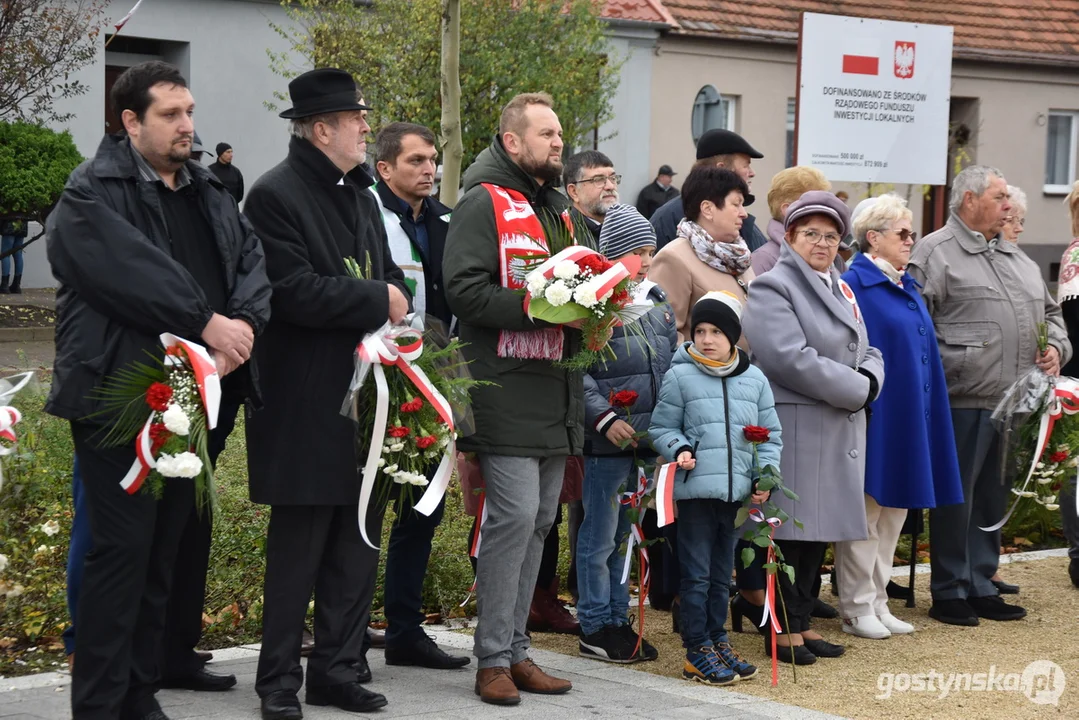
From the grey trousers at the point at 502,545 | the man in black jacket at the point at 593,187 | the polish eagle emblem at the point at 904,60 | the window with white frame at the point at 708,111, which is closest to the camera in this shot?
the grey trousers at the point at 502,545

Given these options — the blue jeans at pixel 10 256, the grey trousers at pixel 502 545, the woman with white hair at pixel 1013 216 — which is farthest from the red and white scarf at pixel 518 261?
the blue jeans at pixel 10 256

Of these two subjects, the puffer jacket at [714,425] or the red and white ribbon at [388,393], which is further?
the puffer jacket at [714,425]

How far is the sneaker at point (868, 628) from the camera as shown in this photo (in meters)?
7.04

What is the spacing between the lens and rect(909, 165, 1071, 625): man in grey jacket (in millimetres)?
7680

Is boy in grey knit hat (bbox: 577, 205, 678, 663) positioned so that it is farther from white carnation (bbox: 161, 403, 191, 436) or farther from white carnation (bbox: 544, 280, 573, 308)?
white carnation (bbox: 161, 403, 191, 436)

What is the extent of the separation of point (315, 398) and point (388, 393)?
0.88ft

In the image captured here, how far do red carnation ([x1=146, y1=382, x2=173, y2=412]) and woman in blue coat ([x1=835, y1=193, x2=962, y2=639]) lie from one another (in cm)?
370

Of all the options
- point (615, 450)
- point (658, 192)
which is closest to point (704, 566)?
point (615, 450)

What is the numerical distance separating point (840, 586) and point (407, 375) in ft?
9.47

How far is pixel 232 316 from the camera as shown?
4980mm

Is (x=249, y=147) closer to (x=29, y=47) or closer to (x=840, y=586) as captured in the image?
(x=29, y=47)

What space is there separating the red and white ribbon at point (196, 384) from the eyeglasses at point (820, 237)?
3.07 meters

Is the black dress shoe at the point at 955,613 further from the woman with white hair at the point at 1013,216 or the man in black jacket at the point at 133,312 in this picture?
the man in black jacket at the point at 133,312

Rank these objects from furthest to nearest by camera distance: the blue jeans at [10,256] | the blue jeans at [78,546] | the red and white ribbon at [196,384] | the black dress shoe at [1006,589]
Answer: the blue jeans at [10,256]
the black dress shoe at [1006,589]
the blue jeans at [78,546]
the red and white ribbon at [196,384]
